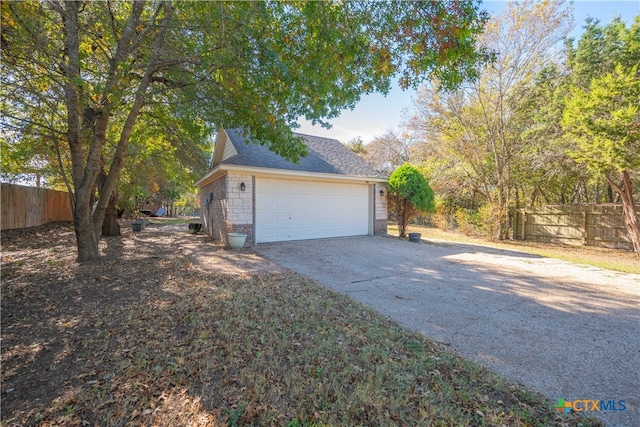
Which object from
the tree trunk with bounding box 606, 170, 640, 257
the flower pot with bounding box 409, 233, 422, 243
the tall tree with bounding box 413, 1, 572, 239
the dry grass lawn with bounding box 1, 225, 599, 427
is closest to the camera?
the dry grass lawn with bounding box 1, 225, 599, 427

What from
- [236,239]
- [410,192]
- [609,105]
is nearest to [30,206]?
[236,239]

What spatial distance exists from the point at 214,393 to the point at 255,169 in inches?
279

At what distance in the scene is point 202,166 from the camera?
10789 mm

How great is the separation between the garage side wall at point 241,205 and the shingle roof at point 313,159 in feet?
1.71

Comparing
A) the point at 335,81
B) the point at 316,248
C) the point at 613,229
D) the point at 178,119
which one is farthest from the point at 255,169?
the point at 613,229

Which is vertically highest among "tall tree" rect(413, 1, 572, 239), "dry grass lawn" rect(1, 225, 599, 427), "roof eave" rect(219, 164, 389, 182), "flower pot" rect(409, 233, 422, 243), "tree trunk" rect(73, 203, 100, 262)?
"tall tree" rect(413, 1, 572, 239)

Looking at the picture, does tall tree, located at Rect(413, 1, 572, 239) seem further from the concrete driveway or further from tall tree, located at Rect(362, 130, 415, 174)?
tall tree, located at Rect(362, 130, 415, 174)

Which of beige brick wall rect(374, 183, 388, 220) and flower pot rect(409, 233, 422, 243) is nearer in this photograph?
flower pot rect(409, 233, 422, 243)

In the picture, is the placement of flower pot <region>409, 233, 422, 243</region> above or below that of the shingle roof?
below

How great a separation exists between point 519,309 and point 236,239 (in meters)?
6.92

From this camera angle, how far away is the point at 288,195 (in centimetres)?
947

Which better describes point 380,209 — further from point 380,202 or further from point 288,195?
point 288,195

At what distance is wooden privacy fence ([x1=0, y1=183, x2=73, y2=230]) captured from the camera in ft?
32.7

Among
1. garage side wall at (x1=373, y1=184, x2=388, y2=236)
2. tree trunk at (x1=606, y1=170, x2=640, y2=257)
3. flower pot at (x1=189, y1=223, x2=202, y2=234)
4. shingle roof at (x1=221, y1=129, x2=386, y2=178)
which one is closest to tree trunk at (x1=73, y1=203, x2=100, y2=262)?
shingle roof at (x1=221, y1=129, x2=386, y2=178)
